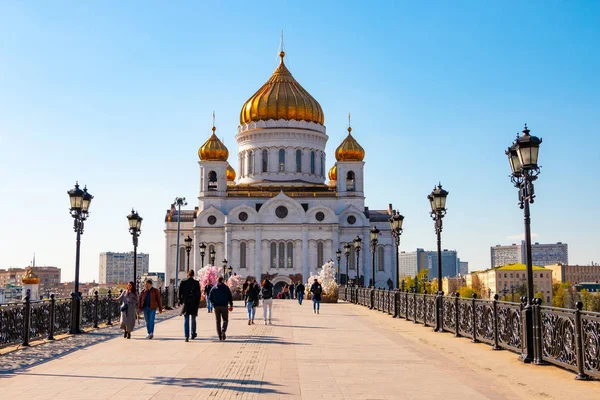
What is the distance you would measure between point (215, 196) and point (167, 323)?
47.9m

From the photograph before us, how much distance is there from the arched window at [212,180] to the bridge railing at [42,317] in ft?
162

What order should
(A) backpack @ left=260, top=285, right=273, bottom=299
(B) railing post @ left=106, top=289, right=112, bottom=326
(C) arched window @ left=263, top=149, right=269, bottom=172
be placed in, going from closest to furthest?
1. (A) backpack @ left=260, top=285, right=273, bottom=299
2. (B) railing post @ left=106, top=289, right=112, bottom=326
3. (C) arched window @ left=263, top=149, right=269, bottom=172

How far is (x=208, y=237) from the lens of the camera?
71125 mm

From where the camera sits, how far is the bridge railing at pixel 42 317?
15.2m

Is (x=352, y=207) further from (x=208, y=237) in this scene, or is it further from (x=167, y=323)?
(x=167, y=323)

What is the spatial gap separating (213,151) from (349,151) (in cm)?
1336

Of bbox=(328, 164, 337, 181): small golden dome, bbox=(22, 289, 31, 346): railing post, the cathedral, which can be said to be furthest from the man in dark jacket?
bbox=(328, 164, 337, 181): small golden dome

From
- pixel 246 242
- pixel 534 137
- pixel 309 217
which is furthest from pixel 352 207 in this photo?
pixel 534 137

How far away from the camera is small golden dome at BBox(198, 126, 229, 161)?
7181 centimetres

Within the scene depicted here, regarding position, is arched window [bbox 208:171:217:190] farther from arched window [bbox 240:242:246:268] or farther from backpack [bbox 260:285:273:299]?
backpack [bbox 260:285:273:299]

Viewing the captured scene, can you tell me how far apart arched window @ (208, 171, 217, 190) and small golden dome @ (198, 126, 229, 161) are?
4.86 ft

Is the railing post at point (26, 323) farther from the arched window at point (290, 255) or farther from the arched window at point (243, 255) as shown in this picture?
the arched window at point (290, 255)

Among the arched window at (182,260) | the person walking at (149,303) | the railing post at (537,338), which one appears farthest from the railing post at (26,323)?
the arched window at (182,260)

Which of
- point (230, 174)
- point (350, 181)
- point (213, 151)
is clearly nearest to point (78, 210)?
point (213, 151)
